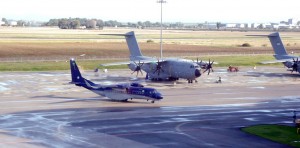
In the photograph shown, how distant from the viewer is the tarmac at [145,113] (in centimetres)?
3725

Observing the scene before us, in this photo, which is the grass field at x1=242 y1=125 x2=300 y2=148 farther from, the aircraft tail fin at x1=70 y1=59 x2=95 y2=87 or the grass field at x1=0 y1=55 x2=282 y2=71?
the grass field at x1=0 y1=55 x2=282 y2=71

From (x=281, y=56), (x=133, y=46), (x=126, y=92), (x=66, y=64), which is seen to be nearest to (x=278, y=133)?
(x=126, y=92)

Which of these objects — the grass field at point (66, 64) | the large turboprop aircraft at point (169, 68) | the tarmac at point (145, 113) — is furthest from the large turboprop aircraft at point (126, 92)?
the grass field at point (66, 64)

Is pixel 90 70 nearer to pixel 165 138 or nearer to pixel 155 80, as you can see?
pixel 155 80

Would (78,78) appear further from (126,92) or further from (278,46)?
(278,46)

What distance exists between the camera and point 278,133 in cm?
4006

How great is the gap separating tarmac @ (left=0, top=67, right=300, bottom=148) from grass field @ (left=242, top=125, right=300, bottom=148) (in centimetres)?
94

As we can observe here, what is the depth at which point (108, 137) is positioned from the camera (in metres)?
37.7

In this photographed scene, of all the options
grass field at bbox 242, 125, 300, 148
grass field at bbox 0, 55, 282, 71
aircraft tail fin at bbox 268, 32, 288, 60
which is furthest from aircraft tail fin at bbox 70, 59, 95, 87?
aircraft tail fin at bbox 268, 32, 288, 60

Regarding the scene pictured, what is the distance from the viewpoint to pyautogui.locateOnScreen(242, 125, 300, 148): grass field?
37.5m

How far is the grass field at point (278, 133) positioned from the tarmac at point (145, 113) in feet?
3.09

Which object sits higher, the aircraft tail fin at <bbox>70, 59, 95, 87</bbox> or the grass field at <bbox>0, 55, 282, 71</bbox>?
the aircraft tail fin at <bbox>70, 59, 95, 87</bbox>

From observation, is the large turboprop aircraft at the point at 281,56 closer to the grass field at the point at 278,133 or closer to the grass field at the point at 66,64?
the grass field at the point at 66,64

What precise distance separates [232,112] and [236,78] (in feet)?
104
